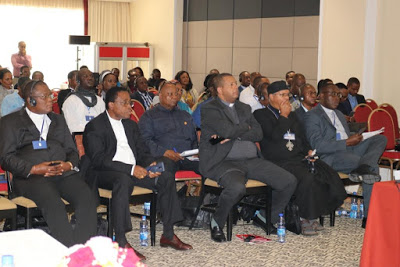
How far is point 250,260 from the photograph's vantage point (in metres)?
4.80

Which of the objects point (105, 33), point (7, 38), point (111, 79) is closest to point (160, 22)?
point (105, 33)

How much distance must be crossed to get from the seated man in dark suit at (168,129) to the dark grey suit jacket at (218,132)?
26 centimetres

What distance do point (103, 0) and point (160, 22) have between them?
271 cm

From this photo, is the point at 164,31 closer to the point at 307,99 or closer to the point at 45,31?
the point at 45,31

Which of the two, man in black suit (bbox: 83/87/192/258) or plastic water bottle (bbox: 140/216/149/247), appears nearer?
man in black suit (bbox: 83/87/192/258)

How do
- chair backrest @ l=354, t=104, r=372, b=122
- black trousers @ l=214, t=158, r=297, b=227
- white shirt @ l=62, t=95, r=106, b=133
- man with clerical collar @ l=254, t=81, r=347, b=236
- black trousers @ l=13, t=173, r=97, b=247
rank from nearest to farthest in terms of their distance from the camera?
black trousers @ l=13, t=173, r=97, b=247 < black trousers @ l=214, t=158, r=297, b=227 < man with clerical collar @ l=254, t=81, r=347, b=236 < white shirt @ l=62, t=95, r=106, b=133 < chair backrest @ l=354, t=104, r=372, b=122

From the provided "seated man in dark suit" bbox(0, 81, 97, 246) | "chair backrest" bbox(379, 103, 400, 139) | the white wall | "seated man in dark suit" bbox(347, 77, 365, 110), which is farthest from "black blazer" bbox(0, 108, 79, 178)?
the white wall

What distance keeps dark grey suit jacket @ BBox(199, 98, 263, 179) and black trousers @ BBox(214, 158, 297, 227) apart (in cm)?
10

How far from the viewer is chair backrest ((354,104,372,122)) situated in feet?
24.6

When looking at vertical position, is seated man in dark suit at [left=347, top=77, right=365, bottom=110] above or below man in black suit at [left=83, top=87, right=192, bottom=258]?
above

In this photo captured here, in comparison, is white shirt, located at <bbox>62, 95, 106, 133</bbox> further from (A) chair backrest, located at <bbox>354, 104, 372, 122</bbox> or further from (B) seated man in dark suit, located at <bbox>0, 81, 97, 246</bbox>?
(A) chair backrest, located at <bbox>354, 104, 372, 122</bbox>

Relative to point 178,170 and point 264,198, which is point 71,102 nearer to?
point 178,170

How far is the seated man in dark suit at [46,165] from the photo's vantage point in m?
4.28

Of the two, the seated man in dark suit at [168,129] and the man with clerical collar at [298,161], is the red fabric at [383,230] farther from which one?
the seated man in dark suit at [168,129]
